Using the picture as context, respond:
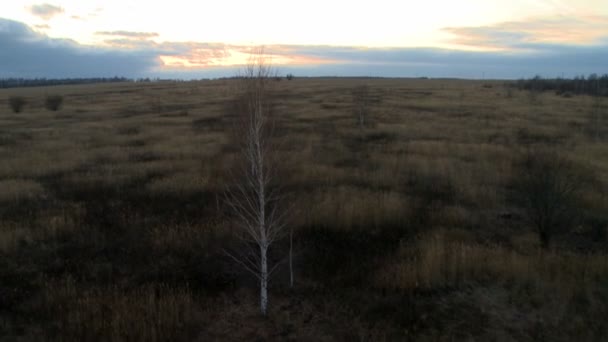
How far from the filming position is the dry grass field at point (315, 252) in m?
7.12

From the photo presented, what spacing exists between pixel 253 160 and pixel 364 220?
5.03 m

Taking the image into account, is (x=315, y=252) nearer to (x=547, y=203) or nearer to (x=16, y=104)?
(x=547, y=203)

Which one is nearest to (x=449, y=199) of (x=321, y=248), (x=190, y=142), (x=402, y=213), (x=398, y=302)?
(x=402, y=213)

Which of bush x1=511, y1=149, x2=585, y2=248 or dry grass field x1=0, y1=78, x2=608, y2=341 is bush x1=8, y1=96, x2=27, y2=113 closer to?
dry grass field x1=0, y1=78, x2=608, y2=341

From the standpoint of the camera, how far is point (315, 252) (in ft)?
33.3

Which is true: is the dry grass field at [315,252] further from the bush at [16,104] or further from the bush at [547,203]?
the bush at [16,104]

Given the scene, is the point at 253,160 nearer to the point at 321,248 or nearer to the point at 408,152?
the point at 321,248

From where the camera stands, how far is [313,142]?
23.6 m

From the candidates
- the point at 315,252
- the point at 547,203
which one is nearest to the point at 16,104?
the point at 315,252

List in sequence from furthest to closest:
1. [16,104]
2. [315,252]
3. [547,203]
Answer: [16,104] < [315,252] < [547,203]

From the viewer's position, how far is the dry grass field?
7.12 metres

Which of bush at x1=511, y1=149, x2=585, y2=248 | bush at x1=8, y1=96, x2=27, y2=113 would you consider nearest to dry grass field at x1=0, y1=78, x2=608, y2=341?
bush at x1=511, y1=149, x2=585, y2=248

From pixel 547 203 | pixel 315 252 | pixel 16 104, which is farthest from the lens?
pixel 16 104

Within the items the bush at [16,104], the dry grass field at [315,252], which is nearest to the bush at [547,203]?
the dry grass field at [315,252]
